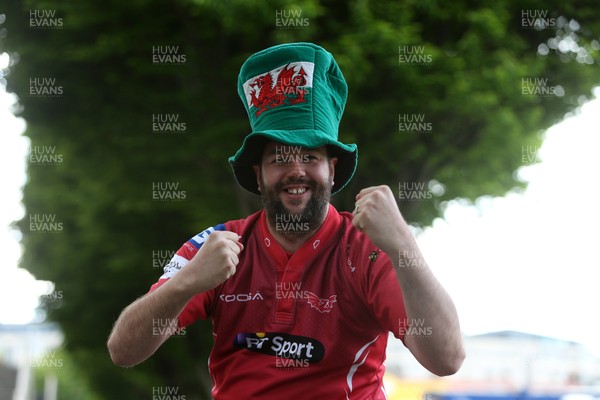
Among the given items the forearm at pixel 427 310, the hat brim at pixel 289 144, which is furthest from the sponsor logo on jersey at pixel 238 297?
the forearm at pixel 427 310

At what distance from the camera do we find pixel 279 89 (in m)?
3.58

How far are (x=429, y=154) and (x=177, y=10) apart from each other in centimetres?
362

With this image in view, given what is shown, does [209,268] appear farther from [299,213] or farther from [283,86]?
[283,86]

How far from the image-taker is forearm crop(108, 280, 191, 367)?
3158 mm

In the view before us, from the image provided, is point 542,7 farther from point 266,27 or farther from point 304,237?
point 304,237

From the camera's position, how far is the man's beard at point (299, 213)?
11.3ft

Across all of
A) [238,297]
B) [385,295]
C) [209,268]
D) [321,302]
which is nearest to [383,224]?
[385,295]

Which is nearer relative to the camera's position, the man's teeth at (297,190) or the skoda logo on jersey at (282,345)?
the skoda logo on jersey at (282,345)

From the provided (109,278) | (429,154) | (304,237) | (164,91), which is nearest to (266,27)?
(164,91)

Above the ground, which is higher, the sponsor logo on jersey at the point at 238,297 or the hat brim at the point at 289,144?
the hat brim at the point at 289,144

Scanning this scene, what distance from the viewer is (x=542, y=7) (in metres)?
11.1

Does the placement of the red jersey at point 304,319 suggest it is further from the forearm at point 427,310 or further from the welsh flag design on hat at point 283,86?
the welsh flag design on hat at point 283,86

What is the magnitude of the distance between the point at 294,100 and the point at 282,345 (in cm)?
92

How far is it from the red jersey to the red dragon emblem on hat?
485 millimetres
